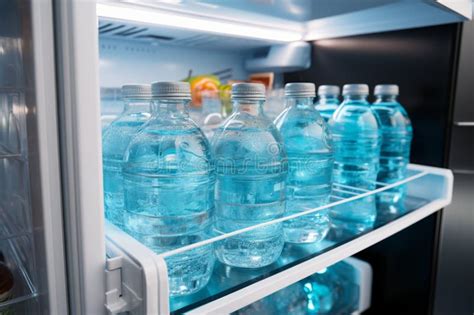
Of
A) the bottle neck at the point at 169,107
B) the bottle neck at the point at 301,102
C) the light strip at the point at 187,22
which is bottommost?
the bottle neck at the point at 169,107

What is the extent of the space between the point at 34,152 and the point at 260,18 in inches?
30.3

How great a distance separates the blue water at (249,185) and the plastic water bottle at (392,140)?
21.1 inches

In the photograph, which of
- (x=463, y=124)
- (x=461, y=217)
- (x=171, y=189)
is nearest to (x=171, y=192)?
(x=171, y=189)

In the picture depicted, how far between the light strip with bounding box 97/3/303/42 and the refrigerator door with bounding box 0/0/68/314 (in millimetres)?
249

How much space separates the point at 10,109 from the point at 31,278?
12.7 inches

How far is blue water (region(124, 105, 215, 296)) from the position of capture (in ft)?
2.03

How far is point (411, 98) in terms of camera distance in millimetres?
1206

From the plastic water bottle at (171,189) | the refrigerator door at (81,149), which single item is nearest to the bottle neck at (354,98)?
the plastic water bottle at (171,189)

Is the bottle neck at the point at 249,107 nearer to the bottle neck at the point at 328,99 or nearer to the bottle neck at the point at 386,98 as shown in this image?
the bottle neck at the point at 328,99

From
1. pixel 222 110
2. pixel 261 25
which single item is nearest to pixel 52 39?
pixel 261 25

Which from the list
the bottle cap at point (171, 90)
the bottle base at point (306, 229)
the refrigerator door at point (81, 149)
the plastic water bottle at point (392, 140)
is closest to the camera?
the refrigerator door at point (81, 149)

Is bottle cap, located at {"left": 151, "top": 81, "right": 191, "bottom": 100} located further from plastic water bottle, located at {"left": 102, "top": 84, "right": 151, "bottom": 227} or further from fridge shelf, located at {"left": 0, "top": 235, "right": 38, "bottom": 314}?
fridge shelf, located at {"left": 0, "top": 235, "right": 38, "bottom": 314}

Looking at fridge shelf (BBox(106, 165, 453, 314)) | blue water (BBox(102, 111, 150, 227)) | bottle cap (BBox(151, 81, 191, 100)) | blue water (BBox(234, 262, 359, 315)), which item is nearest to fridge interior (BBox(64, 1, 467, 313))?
fridge shelf (BBox(106, 165, 453, 314))

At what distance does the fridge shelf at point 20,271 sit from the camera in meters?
0.61
